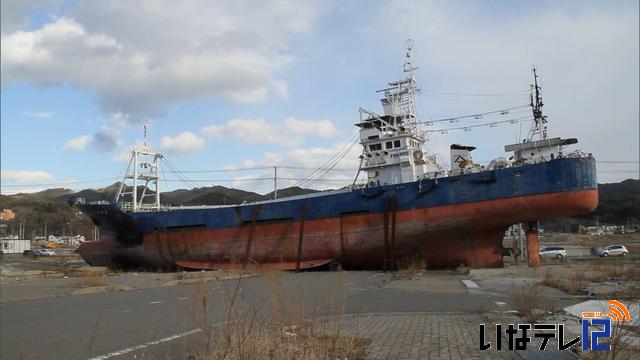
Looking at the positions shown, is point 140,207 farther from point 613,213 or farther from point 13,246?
point 613,213

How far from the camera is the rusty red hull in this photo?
2420cm

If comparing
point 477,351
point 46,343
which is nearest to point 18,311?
point 46,343

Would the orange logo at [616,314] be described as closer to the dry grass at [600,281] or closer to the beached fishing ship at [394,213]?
the dry grass at [600,281]

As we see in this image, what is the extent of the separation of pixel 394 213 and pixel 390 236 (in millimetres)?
1222

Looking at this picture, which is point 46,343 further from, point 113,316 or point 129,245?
point 129,245

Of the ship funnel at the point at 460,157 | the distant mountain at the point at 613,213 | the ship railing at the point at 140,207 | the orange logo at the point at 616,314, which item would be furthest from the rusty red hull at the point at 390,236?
the distant mountain at the point at 613,213

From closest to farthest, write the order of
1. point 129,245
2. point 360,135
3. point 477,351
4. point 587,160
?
point 477,351 → point 587,160 → point 360,135 → point 129,245

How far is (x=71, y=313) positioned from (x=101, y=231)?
31657 mm

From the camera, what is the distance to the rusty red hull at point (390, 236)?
79.4ft

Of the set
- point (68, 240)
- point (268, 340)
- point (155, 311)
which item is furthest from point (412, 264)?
point (68, 240)

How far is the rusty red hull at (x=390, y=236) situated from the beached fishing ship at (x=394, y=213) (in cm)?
5

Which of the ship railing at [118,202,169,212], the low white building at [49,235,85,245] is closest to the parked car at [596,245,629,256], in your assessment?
the ship railing at [118,202,169,212]

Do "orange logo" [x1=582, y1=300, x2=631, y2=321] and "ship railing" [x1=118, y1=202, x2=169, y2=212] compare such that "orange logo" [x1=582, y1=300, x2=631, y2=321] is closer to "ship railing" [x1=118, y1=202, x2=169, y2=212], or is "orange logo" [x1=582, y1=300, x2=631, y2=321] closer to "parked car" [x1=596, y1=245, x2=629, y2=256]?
"ship railing" [x1=118, y1=202, x2=169, y2=212]

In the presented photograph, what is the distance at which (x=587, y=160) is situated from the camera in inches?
948
